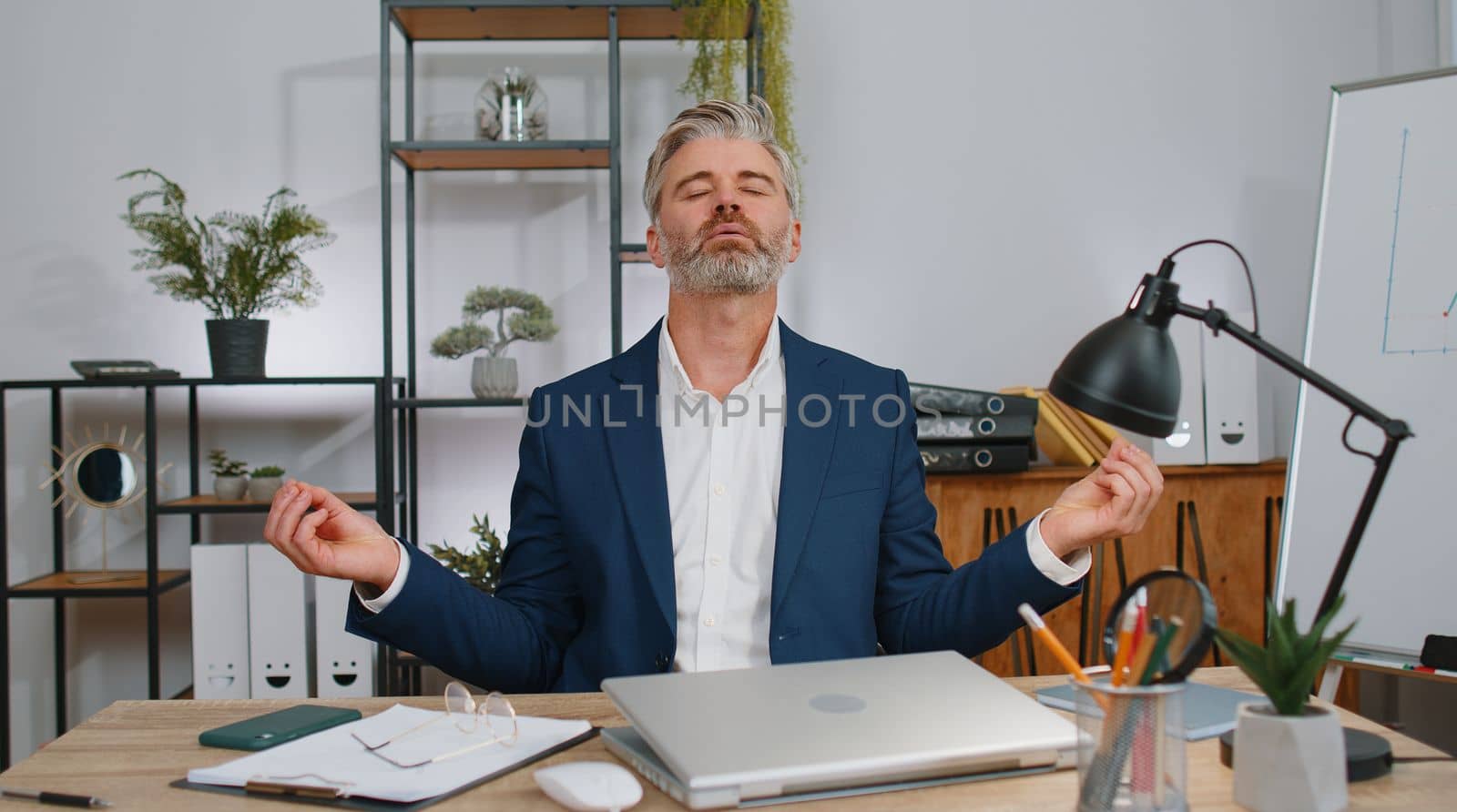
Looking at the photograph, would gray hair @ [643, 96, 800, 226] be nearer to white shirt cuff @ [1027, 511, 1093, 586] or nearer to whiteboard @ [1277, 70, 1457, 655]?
white shirt cuff @ [1027, 511, 1093, 586]

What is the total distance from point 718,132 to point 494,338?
3.89 ft

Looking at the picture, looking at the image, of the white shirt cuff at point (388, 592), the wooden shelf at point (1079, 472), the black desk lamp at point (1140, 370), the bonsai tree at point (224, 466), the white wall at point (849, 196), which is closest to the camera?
the black desk lamp at point (1140, 370)

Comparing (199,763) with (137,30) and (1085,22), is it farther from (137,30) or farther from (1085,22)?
(1085,22)

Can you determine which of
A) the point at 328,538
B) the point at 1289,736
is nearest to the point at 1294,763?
the point at 1289,736

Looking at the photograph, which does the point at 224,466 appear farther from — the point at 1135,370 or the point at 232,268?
the point at 1135,370

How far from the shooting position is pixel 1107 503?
1.18 meters

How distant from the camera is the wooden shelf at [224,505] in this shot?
2533mm

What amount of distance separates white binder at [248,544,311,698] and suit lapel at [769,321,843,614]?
5.08 ft

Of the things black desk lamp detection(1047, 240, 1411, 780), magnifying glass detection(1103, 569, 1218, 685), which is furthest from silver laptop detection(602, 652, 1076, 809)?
black desk lamp detection(1047, 240, 1411, 780)

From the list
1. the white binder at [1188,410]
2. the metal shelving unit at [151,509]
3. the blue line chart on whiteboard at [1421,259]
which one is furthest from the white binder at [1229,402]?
the metal shelving unit at [151,509]

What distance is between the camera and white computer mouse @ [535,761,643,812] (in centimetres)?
80

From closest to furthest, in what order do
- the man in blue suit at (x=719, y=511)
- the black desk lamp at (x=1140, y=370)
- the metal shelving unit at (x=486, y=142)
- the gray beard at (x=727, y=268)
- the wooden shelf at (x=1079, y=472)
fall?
the black desk lamp at (x=1140, y=370) → the man in blue suit at (x=719, y=511) → the gray beard at (x=727, y=268) → the wooden shelf at (x=1079, y=472) → the metal shelving unit at (x=486, y=142)

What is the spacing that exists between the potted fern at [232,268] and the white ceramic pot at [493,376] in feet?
1.56

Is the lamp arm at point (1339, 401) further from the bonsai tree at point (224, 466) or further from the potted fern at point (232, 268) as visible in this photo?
Result: the bonsai tree at point (224, 466)
